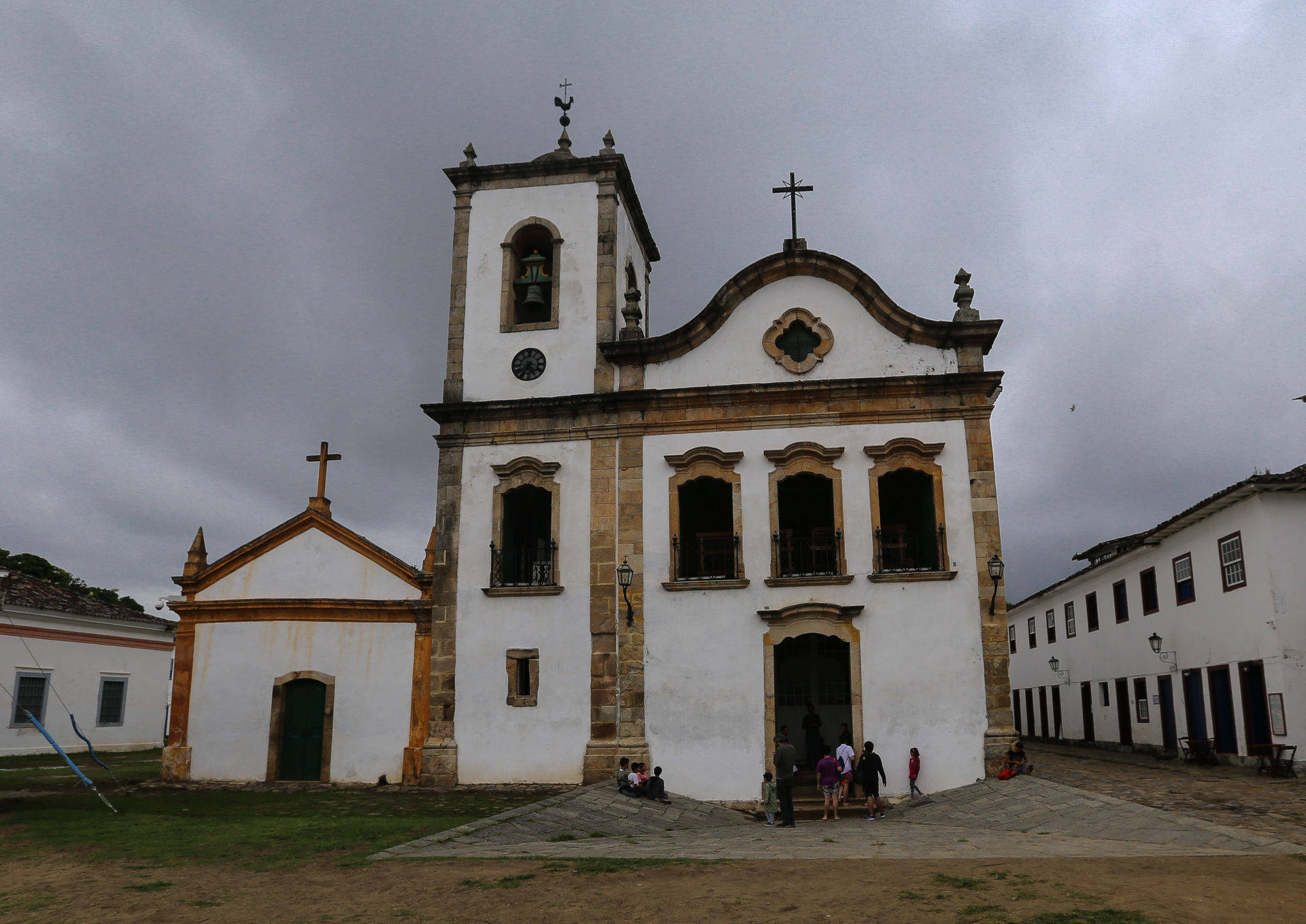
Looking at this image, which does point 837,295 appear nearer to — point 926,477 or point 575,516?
point 926,477

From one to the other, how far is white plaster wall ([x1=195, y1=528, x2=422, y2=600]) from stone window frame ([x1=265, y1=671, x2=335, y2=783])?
145 cm

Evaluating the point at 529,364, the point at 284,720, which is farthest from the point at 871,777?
the point at 284,720

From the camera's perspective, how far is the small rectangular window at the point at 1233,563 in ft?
62.2

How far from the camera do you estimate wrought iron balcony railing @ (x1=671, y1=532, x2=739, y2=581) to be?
16.8 meters

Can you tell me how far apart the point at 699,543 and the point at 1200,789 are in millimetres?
8517

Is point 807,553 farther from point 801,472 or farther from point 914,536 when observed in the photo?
point 914,536

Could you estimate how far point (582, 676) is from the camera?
1661 centimetres

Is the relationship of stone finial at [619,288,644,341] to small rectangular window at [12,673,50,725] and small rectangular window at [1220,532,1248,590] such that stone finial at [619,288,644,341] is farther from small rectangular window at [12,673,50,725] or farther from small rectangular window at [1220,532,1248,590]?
small rectangular window at [12,673,50,725]

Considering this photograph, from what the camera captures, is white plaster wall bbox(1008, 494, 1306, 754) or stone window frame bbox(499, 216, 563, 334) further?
stone window frame bbox(499, 216, 563, 334)

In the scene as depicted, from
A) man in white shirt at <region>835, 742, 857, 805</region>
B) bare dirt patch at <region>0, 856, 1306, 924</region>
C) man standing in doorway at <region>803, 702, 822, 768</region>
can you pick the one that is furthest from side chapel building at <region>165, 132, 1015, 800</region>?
bare dirt patch at <region>0, 856, 1306, 924</region>

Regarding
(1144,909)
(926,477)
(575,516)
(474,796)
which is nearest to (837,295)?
(926,477)

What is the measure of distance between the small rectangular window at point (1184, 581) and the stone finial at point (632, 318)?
42.7ft

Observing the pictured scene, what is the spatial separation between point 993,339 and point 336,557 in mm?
12219

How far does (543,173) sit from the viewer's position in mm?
19172
